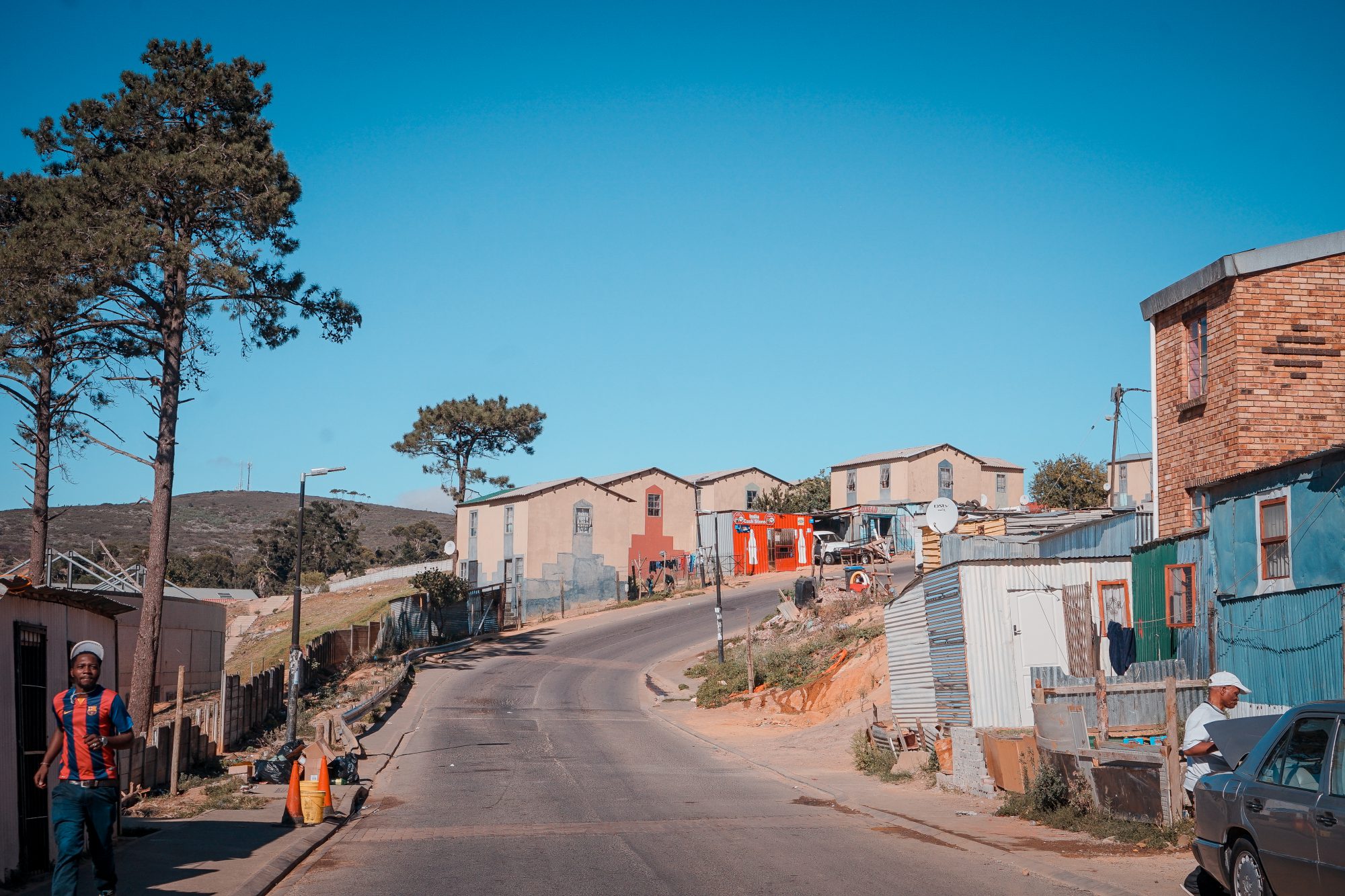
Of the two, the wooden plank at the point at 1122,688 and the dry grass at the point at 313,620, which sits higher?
the wooden plank at the point at 1122,688

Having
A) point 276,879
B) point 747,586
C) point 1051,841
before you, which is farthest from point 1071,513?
point 747,586

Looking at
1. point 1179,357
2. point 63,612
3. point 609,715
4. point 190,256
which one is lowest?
point 609,715

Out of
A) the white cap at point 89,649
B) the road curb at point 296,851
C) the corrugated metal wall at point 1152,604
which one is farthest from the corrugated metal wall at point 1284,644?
the white cap at point 89,649

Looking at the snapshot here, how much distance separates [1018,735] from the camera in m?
16.1

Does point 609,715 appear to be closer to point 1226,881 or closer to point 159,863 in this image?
point 159,863

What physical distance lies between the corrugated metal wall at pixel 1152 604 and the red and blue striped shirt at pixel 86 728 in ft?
51.6

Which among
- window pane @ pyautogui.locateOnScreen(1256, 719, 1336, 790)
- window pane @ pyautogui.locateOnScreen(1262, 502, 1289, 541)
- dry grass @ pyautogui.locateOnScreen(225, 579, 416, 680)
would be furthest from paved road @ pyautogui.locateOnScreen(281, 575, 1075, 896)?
dry grass @ pyautogui.locateOnScreen(225, 579, 416, 680)

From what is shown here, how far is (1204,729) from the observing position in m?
9.84

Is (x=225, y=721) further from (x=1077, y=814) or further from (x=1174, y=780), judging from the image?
(x=1174, y=780)

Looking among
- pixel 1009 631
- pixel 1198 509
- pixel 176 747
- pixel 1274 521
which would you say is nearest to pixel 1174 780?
pixel 1274 521

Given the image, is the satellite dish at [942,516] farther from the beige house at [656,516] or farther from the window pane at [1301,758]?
the beige house at [656,516]

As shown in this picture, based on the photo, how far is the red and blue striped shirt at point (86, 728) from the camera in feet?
27.3

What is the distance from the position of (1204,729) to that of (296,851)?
29.9 ft

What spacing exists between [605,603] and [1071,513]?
119ft
